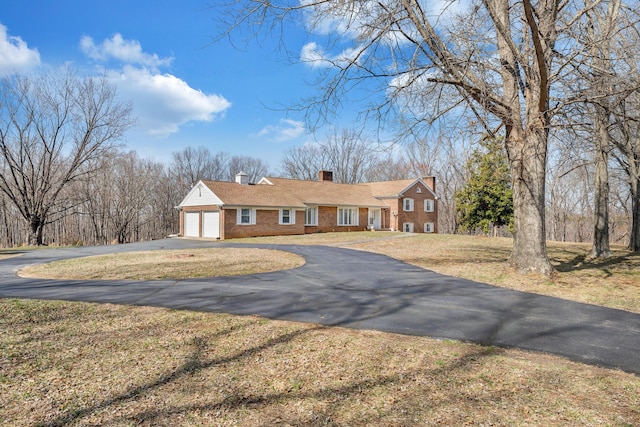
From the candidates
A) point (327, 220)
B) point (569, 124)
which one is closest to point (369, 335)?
point (569, 124)

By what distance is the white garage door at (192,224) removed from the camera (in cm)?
2778

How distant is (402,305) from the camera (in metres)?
7.00

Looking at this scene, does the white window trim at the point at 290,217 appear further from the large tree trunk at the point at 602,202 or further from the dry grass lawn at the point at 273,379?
the dry grass lawn at the point at 273,379

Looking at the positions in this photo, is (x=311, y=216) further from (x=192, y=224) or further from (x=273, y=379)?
(x=273, y=379)

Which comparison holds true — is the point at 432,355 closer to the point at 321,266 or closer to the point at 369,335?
the point at 369,335

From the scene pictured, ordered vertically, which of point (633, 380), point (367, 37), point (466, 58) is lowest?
point (633, 380)

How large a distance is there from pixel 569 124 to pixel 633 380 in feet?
24.3

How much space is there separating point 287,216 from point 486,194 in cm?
1577

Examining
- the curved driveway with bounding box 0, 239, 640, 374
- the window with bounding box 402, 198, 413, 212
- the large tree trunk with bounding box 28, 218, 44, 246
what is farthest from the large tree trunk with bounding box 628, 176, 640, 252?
the large tree trunk with bounding box 28, 218, 44, 246

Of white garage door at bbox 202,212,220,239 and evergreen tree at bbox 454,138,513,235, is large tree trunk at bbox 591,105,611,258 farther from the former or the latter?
white garage door at bbox 202,212,220,239

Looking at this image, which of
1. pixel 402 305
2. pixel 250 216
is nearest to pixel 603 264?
pixel 402 305

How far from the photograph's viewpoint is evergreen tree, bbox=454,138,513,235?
28.2m

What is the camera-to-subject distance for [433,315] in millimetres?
6316

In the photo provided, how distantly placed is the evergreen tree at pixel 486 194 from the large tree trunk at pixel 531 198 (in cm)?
1901
